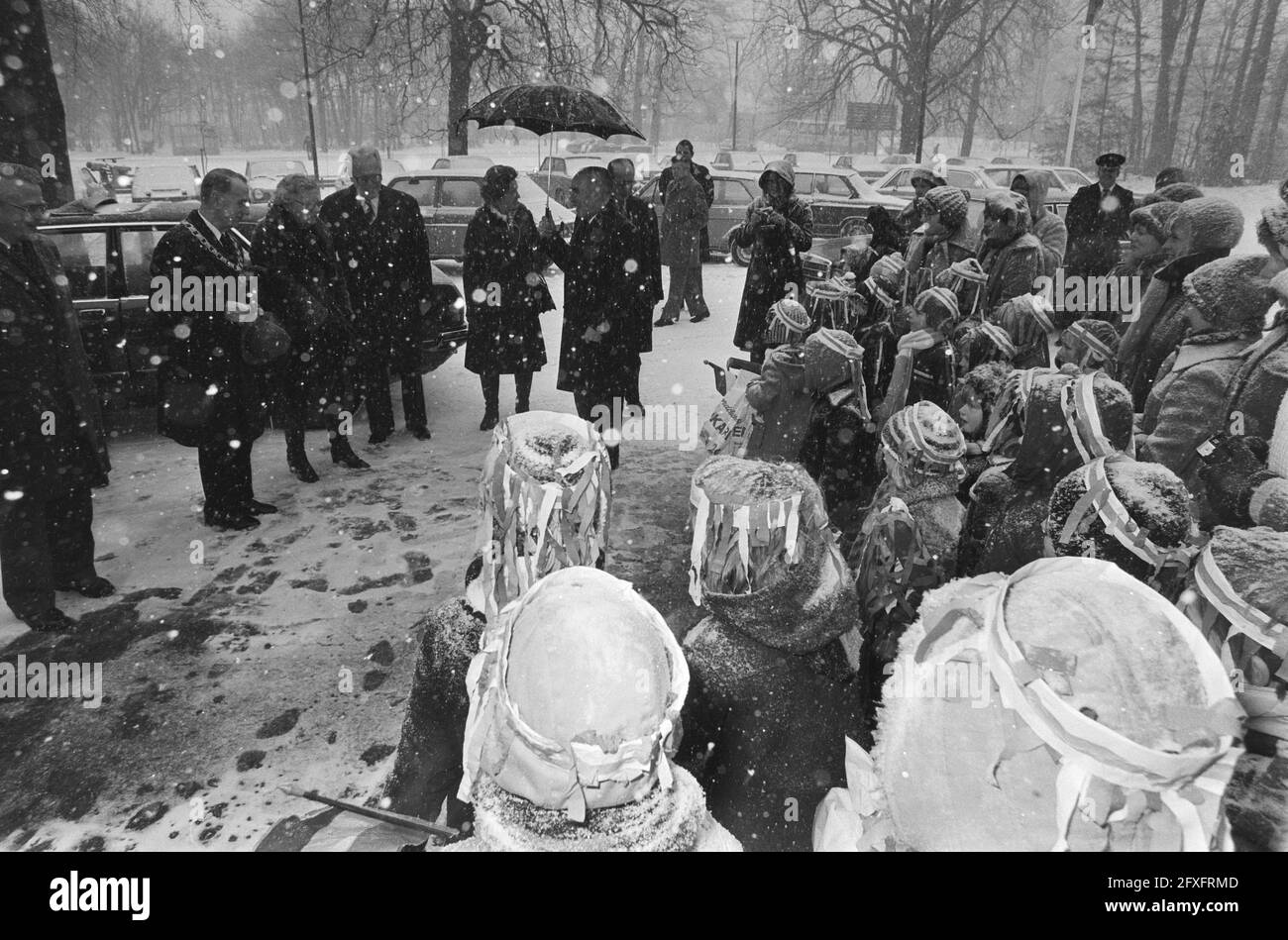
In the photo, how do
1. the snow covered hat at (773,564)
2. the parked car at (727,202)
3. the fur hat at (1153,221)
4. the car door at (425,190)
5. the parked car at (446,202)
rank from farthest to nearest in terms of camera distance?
the parked car at (727,202) < the car door at (425,190) < the parked car at (446,202) < the fur hat at (1153,221) < the snow covered hat at (773,564)

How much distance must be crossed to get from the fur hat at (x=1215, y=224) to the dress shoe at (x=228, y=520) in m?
5.23

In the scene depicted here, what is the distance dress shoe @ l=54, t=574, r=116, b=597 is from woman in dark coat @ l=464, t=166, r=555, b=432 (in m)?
2.77

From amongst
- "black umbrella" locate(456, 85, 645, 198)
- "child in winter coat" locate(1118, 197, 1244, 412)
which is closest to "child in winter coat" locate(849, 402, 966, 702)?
"child in winter coat" locate(1118, 197, 1244, 412)

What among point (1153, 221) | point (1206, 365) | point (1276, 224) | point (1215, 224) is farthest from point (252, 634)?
point (1153, 221)

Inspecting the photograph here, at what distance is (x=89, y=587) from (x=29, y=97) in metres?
5.37

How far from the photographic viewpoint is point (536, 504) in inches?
66.4

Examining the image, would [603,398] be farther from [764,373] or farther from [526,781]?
[526,781]

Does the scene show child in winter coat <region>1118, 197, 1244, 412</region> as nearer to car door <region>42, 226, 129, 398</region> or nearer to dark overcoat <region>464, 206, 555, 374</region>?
dark overcoat <region>464, 206, 555, 374</region>

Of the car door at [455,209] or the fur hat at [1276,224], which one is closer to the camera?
the fur hat at [1276,224]

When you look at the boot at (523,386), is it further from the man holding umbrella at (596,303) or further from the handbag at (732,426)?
the handbag at (732,426)

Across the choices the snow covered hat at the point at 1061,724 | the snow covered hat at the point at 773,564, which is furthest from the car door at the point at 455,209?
the snow covered hat at the point at 1061,724

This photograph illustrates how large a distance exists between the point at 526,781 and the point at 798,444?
2.64 metres

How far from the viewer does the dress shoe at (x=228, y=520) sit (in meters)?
4.34

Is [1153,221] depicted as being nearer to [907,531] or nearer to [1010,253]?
[1010,253]
